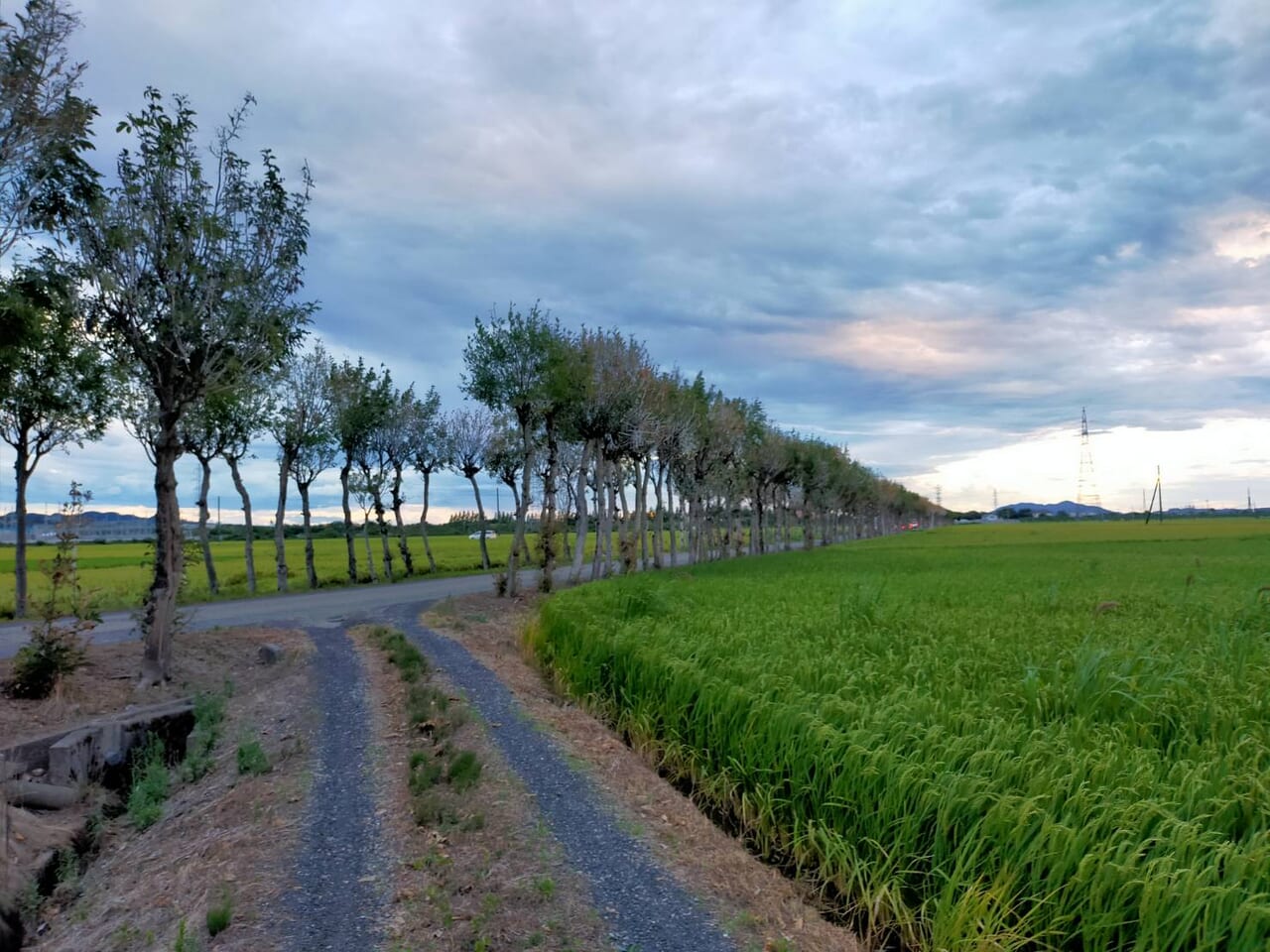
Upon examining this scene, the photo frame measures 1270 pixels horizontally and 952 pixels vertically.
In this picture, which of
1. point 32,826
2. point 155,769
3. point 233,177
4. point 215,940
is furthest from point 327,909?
point 233,177

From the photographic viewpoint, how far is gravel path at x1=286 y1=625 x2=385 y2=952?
4.92 m

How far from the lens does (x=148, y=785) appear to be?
859 cm

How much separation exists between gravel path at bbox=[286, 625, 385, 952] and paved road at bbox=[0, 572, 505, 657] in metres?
6.88

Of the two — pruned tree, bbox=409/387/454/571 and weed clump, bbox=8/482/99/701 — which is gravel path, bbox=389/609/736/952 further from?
pruned tree, bbox=409/387/454/571

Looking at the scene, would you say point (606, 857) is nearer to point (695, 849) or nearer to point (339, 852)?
point (695, 849)

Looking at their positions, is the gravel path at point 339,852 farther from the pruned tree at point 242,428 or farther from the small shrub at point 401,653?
the pruned tree at point 242,428

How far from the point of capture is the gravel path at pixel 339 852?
4.92 meters

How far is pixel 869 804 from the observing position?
5.34m

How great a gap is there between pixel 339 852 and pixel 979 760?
5.36m

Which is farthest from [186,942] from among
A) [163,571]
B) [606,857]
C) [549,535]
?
[549,535]

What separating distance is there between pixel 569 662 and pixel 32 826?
702cm

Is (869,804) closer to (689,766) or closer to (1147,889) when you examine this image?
(1147,889)

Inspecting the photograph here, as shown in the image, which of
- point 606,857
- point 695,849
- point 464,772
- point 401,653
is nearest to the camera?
point 606,857

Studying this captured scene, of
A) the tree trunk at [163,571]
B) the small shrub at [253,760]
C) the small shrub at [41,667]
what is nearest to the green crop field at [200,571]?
the tree trunk at [163,571]
